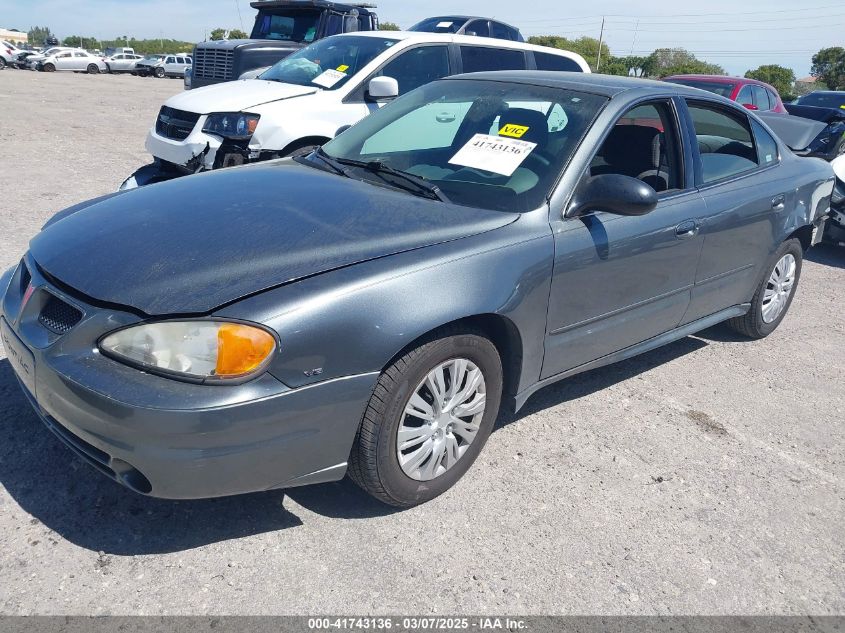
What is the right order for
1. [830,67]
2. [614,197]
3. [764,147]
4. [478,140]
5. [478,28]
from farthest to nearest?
[830,67] < [478,28] < [764,147] < [478,140] < [614,197]

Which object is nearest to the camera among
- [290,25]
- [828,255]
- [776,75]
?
[828,255]

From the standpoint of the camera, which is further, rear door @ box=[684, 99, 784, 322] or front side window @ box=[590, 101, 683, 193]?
rear door @ box=[684, 99, 784, 322]

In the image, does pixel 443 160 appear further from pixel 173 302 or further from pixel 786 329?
pixel 786 329

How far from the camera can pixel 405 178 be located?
343cm

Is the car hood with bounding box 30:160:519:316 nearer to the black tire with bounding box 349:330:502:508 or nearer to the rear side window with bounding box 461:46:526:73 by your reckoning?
the black tire with bounding box 349:330:502:508

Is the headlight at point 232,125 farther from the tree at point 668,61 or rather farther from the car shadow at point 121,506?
the tree at point 668,61

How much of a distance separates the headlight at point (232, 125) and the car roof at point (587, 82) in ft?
8.09

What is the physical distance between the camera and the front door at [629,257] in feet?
10.6

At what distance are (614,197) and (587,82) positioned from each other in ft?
3.09

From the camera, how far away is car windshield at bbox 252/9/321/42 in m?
11.3

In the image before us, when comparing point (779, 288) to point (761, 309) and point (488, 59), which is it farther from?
point (488, 59)

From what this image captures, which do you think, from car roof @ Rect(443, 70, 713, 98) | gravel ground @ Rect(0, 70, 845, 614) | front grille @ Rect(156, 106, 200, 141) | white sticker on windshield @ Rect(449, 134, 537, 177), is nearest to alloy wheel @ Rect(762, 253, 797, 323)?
gravel ground @ Rect(0, 70, 845, 614)

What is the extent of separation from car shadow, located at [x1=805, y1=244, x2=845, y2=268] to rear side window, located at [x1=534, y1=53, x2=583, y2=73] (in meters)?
3.25

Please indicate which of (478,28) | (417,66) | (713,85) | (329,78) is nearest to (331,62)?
(329,78)
